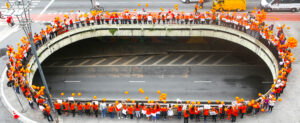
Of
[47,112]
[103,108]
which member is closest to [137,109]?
[103,108]

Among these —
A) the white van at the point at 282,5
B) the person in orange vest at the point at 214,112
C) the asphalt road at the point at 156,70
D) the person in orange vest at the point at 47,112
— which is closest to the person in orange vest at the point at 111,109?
the person in orange vest at the point at 47,112

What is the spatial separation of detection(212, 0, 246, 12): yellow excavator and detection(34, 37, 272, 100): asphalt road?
542cm

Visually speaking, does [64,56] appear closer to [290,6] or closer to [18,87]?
[18,87]

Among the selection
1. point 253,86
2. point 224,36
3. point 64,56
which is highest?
point 224,36

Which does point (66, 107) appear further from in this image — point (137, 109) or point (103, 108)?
point (137, 109)

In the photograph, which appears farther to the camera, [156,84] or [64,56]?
[64,56]

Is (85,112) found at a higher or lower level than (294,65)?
lower

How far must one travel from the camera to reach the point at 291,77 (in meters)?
27.8

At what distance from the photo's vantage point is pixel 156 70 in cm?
3869

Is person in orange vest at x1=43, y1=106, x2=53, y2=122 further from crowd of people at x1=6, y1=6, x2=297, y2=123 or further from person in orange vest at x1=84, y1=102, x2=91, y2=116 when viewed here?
person in orange vest at x1=84, y1=102, x2=91, y2=116

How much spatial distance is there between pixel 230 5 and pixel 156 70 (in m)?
12.8

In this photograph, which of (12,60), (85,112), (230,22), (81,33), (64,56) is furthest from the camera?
(64,56)

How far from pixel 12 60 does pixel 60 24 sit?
706cm

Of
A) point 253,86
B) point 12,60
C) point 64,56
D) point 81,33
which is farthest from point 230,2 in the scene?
point 12,60
